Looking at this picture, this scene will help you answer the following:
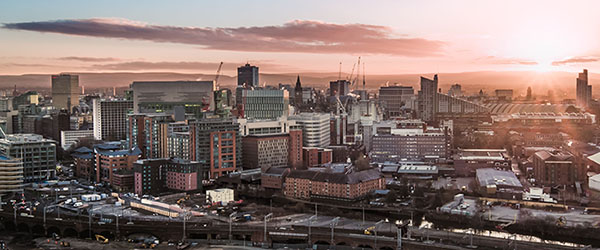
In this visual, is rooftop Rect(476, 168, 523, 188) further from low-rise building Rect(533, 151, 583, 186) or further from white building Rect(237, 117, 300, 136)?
white building Rect(237, 117, 300, 136)

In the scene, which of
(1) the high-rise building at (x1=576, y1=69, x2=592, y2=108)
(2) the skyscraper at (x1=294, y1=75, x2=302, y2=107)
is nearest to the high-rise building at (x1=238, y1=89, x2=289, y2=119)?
(2) the skyscraper at (x1=294, y1=75, x2=302, y2=107)

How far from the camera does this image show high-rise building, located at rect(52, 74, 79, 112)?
56.8 meters

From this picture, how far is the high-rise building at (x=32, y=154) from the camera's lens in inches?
989

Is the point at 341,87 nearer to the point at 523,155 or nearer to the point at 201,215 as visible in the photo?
the point at 523,155

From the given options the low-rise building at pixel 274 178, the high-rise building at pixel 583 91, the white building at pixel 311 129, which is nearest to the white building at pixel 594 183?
the low-rise building at pixel 274 178

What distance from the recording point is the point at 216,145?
2658 centimetres

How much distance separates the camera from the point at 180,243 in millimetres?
17219

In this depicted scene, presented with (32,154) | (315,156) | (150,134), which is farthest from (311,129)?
(32,154)

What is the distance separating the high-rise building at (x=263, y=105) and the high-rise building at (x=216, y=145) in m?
10.1

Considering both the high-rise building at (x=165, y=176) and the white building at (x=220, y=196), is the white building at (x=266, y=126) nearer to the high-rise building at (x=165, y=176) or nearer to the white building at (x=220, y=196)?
the high-rise building at (x=165, y=176)

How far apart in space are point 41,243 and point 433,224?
34.3 ft

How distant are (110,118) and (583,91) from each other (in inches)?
1514

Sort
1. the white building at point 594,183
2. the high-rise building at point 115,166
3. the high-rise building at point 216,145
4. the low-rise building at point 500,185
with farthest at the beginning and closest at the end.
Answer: the high-rise building at point 216,145
the high-rise building at point 115,166
the white building at point 594,183
the low-rise building at point 500,185

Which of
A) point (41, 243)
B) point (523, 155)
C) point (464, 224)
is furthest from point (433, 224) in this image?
point (523, 155)
